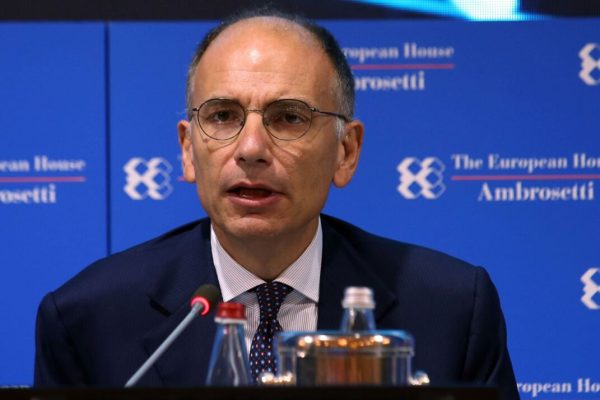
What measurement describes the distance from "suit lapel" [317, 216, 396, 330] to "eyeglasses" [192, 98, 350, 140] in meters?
0.39

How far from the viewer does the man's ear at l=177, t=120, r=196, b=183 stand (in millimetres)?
3008

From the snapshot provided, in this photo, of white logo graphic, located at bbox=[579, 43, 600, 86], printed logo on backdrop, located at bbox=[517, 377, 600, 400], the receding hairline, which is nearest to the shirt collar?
the receding hairline

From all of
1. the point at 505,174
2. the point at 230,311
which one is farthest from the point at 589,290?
Answer: the point at 230,311

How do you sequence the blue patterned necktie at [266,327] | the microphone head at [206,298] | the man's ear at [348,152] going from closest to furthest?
the microphone head at [206,298], the blue patterned necktie at [266,327], the man's ear at [348,152]

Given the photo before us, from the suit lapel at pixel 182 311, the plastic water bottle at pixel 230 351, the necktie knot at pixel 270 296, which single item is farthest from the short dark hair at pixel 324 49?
the plastic water bottle at pixel 230 351

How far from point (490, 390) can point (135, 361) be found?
1.35m

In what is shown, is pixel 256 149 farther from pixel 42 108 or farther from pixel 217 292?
pixel 42 108

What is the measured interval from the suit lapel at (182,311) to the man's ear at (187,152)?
19 cm

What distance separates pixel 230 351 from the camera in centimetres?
201

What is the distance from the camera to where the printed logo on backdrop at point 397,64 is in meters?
4.14

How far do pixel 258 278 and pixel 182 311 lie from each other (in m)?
0.21

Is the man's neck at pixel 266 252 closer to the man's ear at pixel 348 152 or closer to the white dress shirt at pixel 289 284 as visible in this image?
the white dress shirt at pixel 289 284

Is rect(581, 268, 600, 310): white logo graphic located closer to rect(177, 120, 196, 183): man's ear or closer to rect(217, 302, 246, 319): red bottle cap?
rect(177, 120, 196, 183): man's ear

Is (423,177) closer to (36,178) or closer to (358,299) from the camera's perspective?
(36,178)
